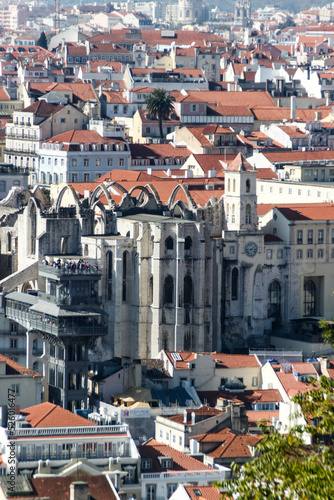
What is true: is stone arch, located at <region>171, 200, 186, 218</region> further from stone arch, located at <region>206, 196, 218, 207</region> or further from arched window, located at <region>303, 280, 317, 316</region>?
arched window, located at <region>303, 280, 317, 316</region>

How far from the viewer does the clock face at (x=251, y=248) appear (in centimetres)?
11162

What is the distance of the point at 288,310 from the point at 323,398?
67.4 meters

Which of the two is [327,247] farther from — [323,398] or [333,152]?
[323,398]

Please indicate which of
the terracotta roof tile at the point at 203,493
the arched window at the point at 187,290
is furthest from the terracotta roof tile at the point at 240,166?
the terracotta roof tile at the point at 203,493

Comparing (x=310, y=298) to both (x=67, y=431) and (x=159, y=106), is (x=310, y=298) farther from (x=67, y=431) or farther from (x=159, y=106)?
(x=159, y=106)

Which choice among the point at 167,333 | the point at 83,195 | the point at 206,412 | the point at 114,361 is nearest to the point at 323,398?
the point at 206,412

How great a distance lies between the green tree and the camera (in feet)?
150

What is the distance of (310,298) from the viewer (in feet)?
377

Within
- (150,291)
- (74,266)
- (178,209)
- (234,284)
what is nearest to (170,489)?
(74,266)

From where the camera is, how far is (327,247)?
115 meters

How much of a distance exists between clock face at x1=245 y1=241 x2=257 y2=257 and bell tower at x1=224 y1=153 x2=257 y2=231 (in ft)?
3.38

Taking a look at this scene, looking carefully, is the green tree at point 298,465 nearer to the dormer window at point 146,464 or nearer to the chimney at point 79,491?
the chimney at point 79,491

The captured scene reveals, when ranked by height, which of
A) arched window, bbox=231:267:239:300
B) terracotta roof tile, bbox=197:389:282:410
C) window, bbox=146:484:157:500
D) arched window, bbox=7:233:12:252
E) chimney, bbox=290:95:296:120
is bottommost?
window, bbox=146:484:157:500

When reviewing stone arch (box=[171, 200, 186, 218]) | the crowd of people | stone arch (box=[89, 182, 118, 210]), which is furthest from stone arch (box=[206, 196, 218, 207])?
the crowd of people
